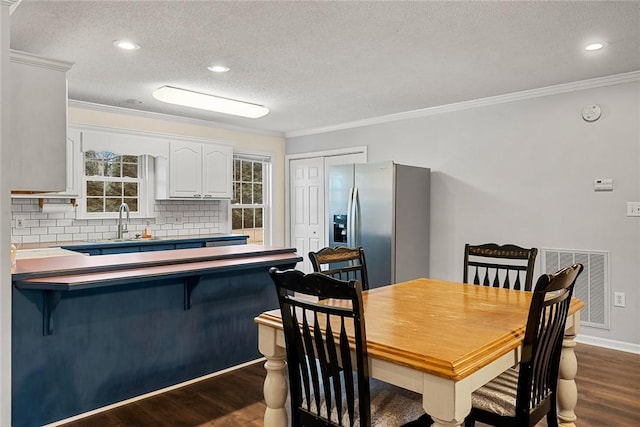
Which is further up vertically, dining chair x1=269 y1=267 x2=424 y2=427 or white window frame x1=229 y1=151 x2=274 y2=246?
white window frame x1=229 y1=151 x2=274 y2=246

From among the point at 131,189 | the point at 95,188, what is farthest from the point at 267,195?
the point at 95,188

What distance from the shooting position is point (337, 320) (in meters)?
1.79

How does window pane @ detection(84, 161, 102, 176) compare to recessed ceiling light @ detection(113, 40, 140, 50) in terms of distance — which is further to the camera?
window pane @ detection(84, 161, 102, 176)

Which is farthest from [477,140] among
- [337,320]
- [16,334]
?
[16,334]

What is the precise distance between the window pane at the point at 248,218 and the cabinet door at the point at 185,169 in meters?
1.04

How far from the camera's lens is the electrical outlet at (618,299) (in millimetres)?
3697

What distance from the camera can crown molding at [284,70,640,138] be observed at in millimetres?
3680

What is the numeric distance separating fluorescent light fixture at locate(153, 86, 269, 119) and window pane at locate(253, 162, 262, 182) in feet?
6.37

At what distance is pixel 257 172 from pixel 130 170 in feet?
5.98

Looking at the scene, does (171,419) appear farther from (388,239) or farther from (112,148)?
(112,148)

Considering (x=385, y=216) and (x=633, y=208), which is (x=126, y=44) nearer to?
(x=385, y=216)

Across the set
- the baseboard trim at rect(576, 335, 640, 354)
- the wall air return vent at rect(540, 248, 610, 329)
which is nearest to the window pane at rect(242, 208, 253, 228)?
the wall air return vent at rect(540, 248, 610, 329)

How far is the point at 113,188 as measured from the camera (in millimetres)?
5086

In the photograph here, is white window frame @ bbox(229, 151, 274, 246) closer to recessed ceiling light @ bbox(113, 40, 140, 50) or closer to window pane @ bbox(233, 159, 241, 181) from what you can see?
window pane @ bbox(233, 159, 241, 181)
